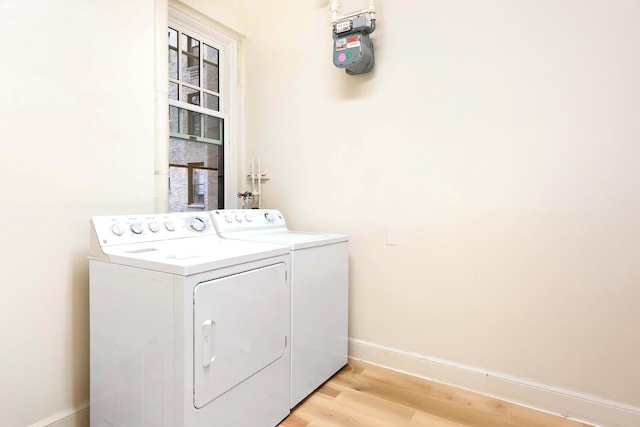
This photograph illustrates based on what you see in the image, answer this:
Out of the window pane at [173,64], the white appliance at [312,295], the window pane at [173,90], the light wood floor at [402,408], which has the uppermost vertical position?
the window pane at [173,64]

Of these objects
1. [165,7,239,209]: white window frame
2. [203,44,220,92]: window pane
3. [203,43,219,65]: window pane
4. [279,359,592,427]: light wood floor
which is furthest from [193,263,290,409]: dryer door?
[203,43,219,65]: window pane

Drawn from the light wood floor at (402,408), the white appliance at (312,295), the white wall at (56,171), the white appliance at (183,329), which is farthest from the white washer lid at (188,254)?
the light wood floor at (402,408)

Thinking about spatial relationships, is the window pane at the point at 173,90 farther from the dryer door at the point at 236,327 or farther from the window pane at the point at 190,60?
the dryer door at the point at 236,327

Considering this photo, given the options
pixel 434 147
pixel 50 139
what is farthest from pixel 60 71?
pixel 434 147

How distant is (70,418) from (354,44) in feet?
8.08

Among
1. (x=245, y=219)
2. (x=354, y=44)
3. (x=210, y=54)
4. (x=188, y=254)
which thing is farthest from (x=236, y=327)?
(x=210, y=54)

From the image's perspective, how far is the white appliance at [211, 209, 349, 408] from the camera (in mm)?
1812

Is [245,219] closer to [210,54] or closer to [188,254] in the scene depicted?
[188,254]

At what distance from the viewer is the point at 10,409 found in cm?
140

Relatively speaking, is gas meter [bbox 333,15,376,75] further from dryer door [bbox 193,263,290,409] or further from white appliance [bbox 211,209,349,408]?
dryer door [bbox 193,263,290,409]

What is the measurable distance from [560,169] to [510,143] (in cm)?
27

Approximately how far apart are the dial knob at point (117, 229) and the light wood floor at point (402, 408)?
1.20m

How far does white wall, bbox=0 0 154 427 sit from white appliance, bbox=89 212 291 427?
0.16 meters

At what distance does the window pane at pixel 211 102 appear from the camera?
8.69 ft
